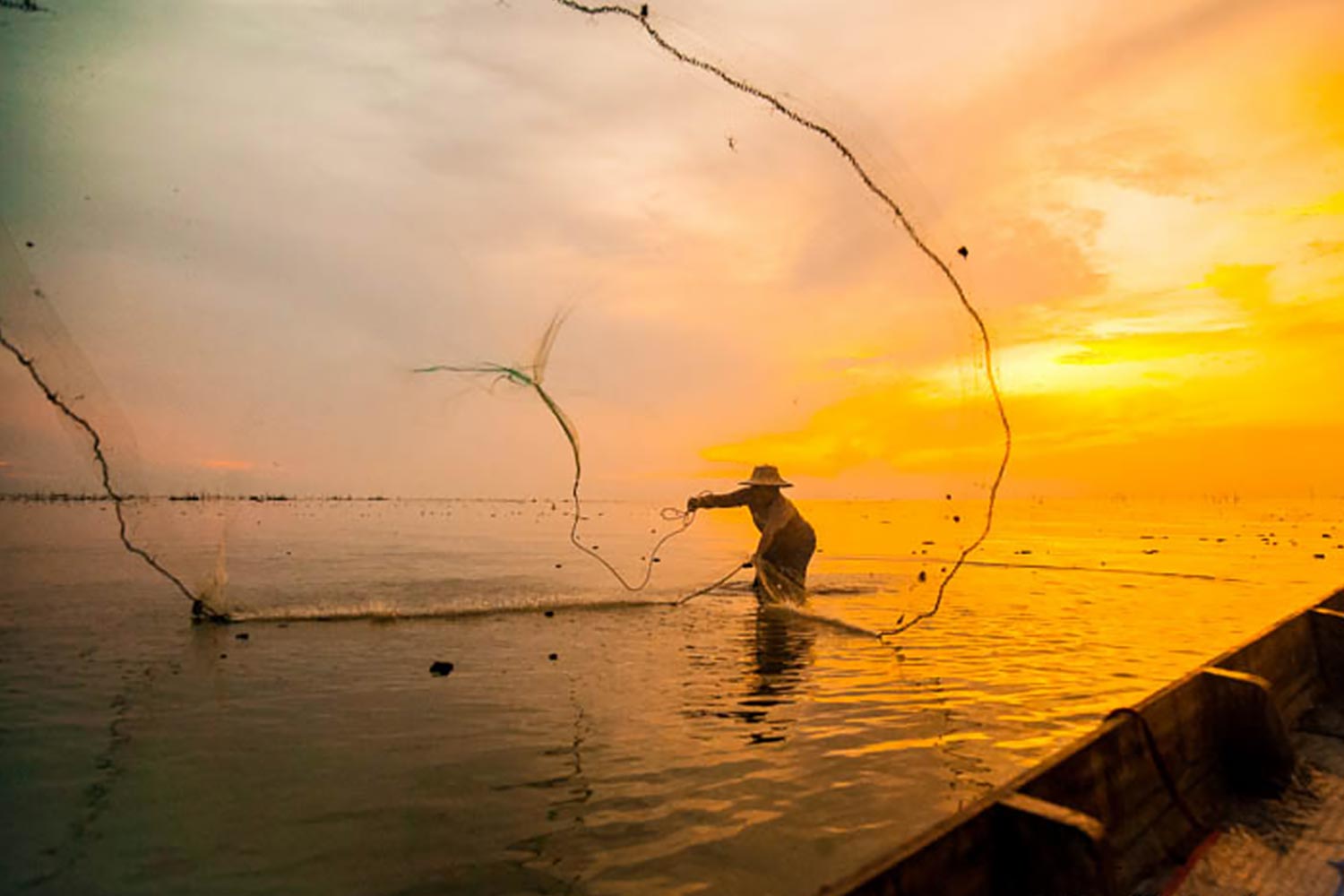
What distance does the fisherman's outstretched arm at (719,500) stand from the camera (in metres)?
17.3

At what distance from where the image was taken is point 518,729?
8844 mm

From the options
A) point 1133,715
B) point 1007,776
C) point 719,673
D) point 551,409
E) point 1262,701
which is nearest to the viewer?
point 1133,715

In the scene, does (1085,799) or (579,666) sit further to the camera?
(579,666)

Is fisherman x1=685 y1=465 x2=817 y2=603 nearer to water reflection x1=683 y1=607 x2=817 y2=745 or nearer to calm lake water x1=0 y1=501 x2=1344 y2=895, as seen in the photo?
calm lake water x1=0 y1=501 x2=1344 y2=895

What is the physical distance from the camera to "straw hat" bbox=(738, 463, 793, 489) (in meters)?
17.8

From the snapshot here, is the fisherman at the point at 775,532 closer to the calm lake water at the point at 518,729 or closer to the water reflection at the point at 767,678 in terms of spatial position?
the calm lake water at the point at 518,729

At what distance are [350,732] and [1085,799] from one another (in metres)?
7.69

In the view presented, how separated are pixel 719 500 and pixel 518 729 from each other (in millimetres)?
Answer: 9720

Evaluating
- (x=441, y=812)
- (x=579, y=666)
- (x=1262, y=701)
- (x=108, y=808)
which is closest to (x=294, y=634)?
(x=579, y=666)

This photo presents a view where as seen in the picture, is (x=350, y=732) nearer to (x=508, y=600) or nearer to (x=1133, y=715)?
(x=1133, y=715)

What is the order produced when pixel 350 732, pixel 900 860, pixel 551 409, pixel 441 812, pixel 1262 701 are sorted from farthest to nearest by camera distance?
pixel 551 409
pixel 350 732
pixel 1262 701
pixel 441 812
pixel 900 860

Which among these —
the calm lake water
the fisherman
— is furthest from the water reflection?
the fisherman

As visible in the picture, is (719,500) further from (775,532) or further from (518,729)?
(518,729)

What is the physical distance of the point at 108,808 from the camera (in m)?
6.43
